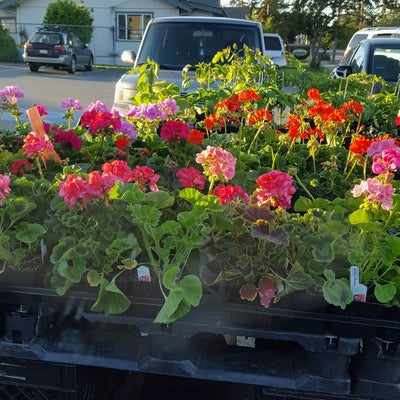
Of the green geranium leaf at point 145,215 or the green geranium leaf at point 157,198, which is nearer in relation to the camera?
the green geranium leaf at point 145,215

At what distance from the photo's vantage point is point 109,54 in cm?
3203

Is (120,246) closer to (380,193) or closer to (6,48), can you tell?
(380,193)

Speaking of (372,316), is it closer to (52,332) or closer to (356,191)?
(356,191)

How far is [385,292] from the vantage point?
5.33ft

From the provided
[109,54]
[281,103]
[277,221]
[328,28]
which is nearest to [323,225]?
[277,221]

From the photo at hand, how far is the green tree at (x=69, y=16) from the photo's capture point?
2842cm

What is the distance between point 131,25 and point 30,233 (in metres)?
32.0

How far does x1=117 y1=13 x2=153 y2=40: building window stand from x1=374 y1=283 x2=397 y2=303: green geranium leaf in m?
31.6

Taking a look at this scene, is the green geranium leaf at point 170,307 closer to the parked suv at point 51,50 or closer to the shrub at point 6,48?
the parked suv at point 51,50

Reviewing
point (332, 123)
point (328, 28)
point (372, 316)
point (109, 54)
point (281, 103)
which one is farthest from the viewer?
point (328, 28)

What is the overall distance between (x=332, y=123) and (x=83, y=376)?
1746 mm

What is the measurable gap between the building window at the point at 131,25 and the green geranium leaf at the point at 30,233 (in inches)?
1234

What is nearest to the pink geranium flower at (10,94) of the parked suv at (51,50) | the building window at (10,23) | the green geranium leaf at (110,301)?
the green geranium leaf at (110,301)

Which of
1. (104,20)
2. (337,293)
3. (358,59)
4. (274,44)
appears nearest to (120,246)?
(337,293)
